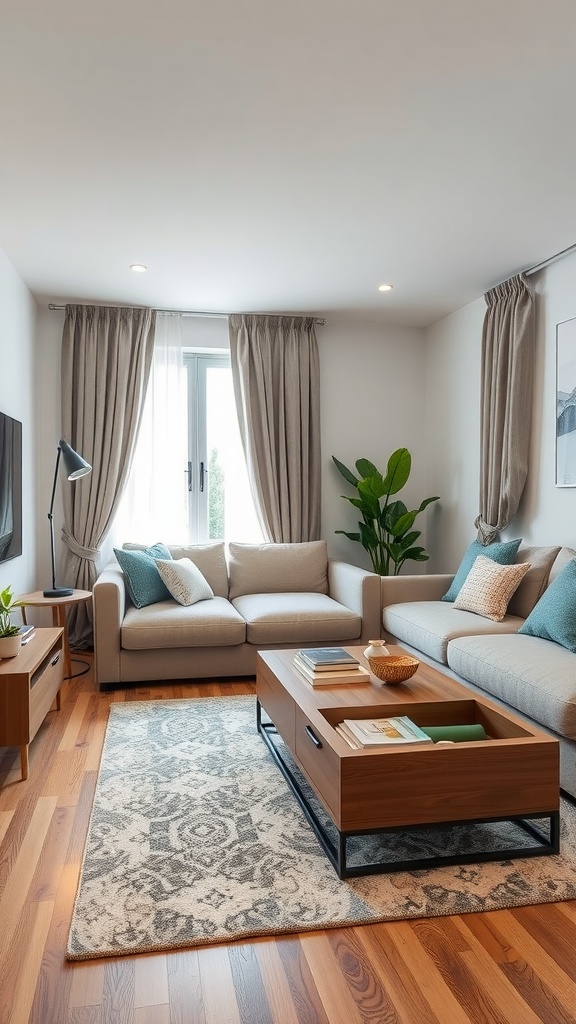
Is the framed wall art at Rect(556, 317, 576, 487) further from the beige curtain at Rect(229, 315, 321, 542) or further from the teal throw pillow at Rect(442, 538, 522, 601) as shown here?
the beige curtain at Rect(229, 315, 321, 542)

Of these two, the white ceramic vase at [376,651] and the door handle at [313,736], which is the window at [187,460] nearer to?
the white ceramic vase at [376,651]

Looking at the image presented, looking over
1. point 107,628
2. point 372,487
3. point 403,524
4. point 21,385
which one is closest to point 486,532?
point 403,524

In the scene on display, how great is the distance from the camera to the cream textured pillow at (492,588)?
377 cm

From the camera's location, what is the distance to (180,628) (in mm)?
4062

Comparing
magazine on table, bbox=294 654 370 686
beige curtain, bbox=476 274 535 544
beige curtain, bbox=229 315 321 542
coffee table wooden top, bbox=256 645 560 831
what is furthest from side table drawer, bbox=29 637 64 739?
beige curtain, bbox=476 274 535 544

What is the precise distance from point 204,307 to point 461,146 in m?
2.75

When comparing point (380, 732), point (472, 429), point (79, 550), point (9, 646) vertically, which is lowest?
point (380, 732)

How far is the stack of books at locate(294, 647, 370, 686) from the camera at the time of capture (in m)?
2.79

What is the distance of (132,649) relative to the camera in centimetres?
405

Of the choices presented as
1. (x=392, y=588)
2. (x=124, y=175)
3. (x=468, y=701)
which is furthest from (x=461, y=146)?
(x=392, y=588)

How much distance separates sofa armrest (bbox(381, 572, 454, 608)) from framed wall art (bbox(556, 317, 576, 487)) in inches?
40.4

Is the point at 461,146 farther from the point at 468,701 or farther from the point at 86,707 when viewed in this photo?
the point at 86,707

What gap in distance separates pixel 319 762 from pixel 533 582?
2.05m

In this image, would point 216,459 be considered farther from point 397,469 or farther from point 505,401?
point 505,401
